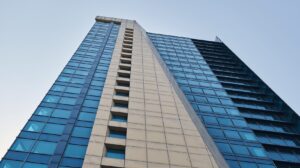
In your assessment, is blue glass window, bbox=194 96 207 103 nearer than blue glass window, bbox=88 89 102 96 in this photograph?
No

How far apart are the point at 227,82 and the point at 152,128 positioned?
3378 cm

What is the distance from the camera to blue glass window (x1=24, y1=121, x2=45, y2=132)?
3028 centimetres

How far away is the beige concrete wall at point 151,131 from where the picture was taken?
25.1 m

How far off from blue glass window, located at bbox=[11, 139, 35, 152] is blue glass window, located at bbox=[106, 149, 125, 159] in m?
7.39

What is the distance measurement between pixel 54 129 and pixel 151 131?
10.2m

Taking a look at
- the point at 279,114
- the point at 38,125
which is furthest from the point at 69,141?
the point at 279,114

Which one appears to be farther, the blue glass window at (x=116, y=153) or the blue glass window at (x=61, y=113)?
the blue glass window at (x=61, y=113)

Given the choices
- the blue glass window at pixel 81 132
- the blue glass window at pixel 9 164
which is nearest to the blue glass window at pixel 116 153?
the blue glass window at pixel 81 132

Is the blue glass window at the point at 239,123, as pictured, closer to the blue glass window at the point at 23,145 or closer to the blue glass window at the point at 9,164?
the blue glass window at the point at 23,145

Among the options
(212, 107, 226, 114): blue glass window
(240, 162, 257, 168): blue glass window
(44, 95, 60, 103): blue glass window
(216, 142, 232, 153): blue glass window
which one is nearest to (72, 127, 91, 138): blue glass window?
(44, 95, 60, 103): blue glass window

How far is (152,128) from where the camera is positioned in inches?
1174

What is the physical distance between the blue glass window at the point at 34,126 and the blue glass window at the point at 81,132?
11.5 feet

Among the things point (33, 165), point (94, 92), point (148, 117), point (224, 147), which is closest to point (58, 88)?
point (94, 92)

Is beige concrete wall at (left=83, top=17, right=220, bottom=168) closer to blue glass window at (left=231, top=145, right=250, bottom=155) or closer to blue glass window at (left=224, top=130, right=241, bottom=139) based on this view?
blue glass window at (left=231, top=145, right=250, bottom=155)
